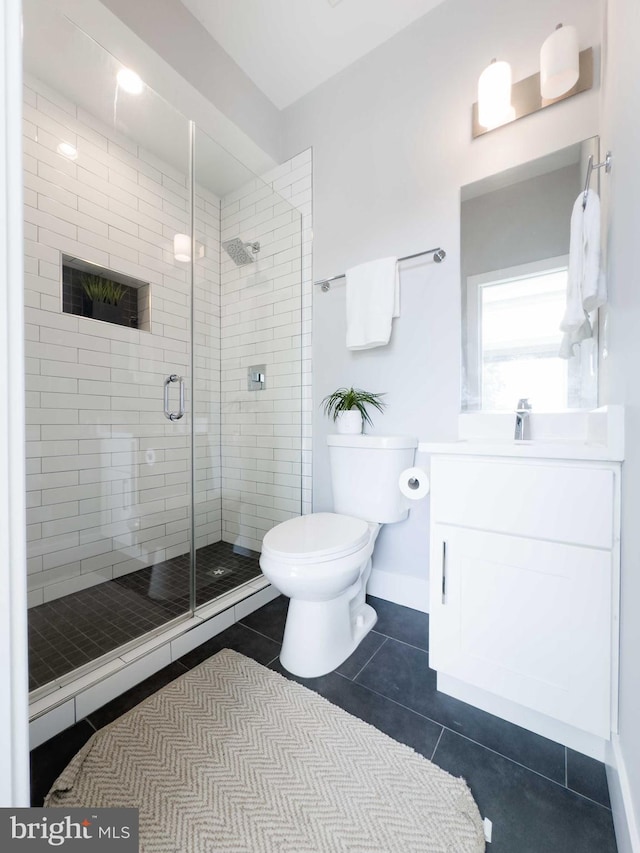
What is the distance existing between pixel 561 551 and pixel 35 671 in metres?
1.58

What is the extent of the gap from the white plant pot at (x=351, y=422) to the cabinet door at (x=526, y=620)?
0.71m

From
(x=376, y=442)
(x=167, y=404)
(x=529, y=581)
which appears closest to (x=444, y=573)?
(x=529, y=581)

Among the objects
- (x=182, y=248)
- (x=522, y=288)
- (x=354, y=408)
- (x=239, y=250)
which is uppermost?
(x=239, y=250)

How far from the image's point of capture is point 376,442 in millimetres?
1571

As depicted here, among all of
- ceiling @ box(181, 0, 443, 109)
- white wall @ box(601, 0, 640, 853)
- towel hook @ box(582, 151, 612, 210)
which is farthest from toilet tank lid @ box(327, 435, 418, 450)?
ceiling @ box(181, 0, 443, 109)

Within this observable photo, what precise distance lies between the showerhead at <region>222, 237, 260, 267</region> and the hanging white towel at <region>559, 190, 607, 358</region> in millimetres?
1657

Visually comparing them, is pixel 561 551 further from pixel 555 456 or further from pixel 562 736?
pixel 562 736

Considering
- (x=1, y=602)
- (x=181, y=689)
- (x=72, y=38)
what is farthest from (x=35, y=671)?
(x=72, y=38)

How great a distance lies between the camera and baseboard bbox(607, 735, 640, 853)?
666mm

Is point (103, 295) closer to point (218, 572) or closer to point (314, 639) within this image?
point (218, 572)

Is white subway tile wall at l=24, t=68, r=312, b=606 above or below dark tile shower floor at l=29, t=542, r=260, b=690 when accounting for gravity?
above

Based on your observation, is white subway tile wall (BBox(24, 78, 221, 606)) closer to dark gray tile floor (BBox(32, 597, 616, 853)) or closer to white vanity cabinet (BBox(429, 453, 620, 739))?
dark gray tile floor (BBox(32, 597, 616, 853))

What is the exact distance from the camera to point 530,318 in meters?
1.42

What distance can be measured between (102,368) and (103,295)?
1.18 feet
